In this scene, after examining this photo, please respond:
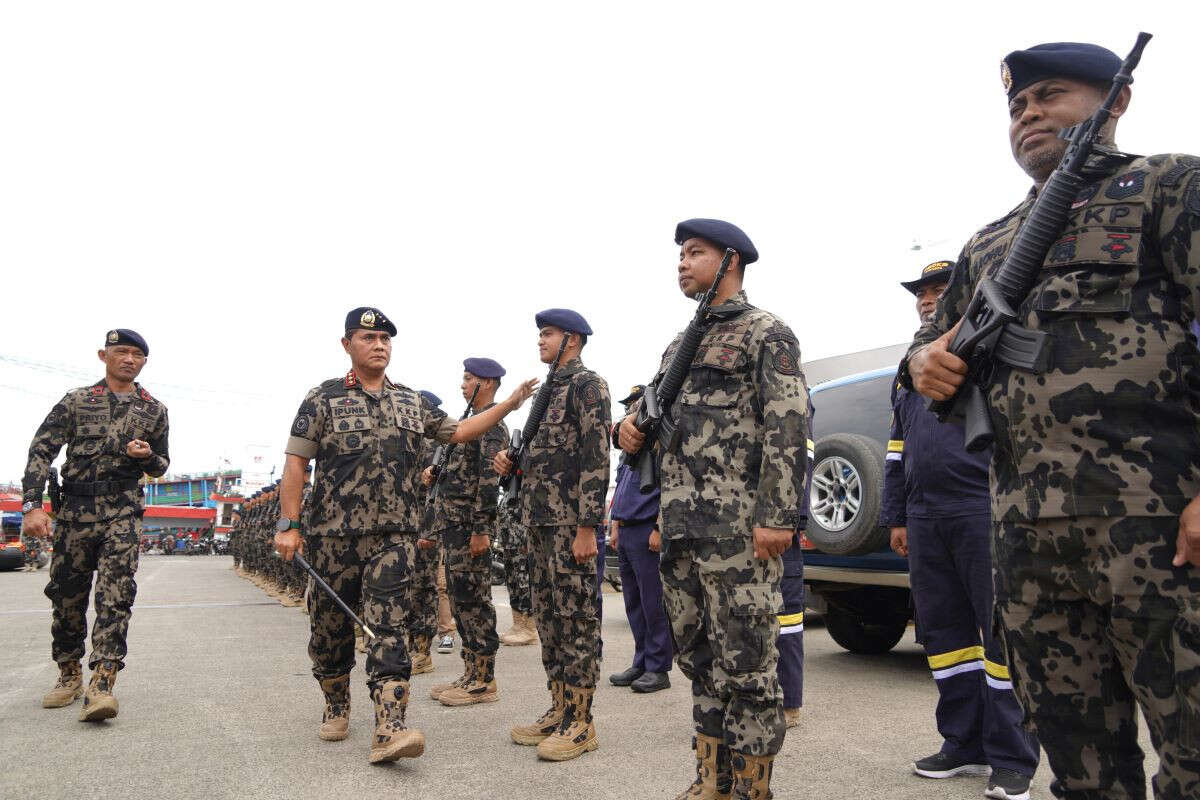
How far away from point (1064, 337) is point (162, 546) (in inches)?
2430

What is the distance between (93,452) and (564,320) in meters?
3.26

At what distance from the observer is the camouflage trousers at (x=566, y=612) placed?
175 inches

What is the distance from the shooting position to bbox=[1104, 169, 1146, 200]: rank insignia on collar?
195cm

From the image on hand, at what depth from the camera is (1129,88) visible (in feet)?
6.89

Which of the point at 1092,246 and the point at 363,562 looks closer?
the point at 1092,246

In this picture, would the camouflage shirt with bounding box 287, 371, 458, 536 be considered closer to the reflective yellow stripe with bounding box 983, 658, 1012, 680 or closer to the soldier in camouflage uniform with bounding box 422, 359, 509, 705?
the soldier in camouflage uniform with bounding box 422, 359, 509, 705

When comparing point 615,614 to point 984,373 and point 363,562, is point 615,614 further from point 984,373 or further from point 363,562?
point 984,373

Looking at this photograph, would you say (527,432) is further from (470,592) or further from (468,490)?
(470,592)

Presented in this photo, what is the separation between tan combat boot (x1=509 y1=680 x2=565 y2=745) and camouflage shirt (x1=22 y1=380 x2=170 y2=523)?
306 centimetres

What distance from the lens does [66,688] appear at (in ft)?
17.9

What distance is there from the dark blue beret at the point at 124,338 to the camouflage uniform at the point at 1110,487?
571cm

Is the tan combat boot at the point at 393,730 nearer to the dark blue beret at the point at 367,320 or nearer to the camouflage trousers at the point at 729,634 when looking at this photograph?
the camouflage trousers at the point at 729,634

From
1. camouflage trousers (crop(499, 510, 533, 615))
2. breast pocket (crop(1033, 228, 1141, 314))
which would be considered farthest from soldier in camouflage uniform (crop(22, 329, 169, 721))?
breast pocket (crop(1033, 228, 1141, 314))

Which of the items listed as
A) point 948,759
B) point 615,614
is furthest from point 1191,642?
point 615,614
